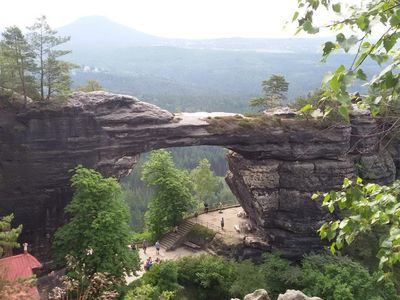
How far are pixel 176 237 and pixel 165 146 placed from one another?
34.0 feet

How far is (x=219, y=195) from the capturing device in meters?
91.8

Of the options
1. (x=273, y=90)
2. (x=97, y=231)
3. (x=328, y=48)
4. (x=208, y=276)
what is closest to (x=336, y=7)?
(x=328, y=48)

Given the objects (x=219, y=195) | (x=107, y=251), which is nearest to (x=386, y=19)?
(x=107, y=251)

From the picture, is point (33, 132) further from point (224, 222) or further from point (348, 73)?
point (348, 73)

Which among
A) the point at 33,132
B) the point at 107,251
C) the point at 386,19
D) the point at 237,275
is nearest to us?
the point at 386,19

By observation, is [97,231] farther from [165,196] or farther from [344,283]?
[344,283]

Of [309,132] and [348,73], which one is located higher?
[348,73]

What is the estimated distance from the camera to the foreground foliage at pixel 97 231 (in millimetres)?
23875

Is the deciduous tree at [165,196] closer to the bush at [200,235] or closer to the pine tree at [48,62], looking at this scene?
the bush at [200,235]

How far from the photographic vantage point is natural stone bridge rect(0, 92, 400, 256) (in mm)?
26531

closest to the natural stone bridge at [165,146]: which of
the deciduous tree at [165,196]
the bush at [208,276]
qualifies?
the deciduous tree at [165,196]

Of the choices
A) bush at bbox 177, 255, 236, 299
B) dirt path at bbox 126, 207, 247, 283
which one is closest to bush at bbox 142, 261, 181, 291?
bush at bbox 177, 255, 236, 299

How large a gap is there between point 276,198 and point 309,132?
5.79 m

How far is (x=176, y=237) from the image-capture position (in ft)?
120
